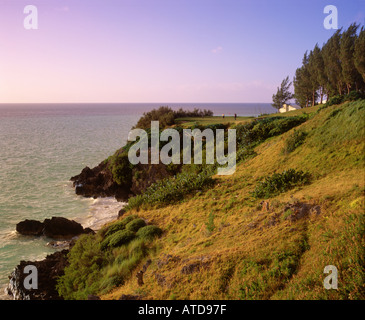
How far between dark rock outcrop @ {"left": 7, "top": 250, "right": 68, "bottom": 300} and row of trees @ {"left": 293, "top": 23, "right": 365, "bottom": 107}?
37.4 metres

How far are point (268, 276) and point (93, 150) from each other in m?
51.1

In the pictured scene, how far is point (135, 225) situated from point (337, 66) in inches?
1542

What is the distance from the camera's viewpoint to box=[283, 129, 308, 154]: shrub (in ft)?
55.0

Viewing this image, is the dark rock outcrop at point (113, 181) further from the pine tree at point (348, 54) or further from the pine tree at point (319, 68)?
the pine tree at point (319, 68)

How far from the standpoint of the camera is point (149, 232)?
13.5 metres

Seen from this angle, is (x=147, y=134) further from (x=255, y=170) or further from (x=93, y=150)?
(x=93, y=150)

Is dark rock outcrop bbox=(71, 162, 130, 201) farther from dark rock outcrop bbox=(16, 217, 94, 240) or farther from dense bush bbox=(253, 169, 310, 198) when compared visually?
dense bush bbox=(253, 169, 310, 198)

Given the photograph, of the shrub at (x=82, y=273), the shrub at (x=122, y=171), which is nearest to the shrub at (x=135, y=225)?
the shrub at (x=82, y=273)

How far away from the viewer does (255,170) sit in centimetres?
1709

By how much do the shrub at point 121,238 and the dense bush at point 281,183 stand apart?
20.1 feet

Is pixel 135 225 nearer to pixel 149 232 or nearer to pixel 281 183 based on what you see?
pixel 149 232
